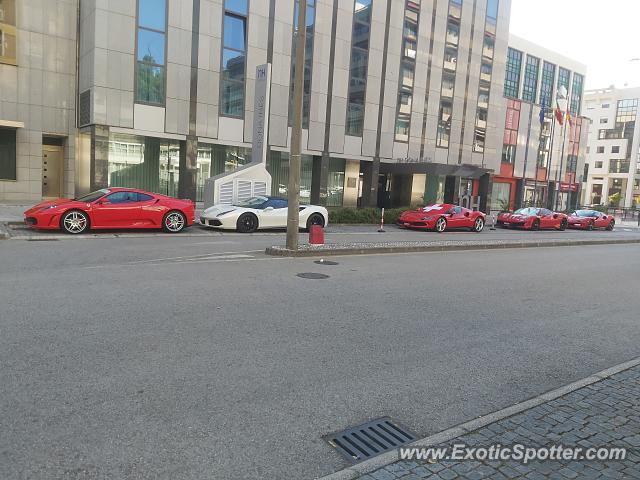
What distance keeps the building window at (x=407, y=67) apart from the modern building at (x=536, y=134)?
44.8ft

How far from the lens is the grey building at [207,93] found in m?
23.9

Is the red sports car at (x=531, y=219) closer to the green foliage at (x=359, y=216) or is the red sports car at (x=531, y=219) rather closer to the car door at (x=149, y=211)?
the green foliage at (x=359, y=216)

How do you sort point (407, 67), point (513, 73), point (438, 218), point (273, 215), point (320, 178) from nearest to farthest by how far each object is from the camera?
point (273, 215), point (438, 218), point (320, 178), point (407, 67), point (513, 73)

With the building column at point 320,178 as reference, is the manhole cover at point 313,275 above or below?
below

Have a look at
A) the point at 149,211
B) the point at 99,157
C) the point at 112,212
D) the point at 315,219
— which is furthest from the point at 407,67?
the point at 112,212

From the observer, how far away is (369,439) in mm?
3682

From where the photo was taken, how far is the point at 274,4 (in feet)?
92.1

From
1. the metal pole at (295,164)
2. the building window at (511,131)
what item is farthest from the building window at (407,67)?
the metal pole at (295,164)

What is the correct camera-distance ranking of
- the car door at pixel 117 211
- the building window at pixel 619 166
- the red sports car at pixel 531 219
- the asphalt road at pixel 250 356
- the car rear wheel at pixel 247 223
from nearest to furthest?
the asphalt road at pixel 250 356
the car door at pixel 117 211
the car rear wheel at pixel 247 223
the red sports car at pixel 531 219
the building window at pixel 619 166

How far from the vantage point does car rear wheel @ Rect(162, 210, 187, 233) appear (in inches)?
628

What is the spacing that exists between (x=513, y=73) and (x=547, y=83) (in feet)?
20.9

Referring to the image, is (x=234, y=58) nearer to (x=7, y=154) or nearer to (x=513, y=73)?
(x=7, y=154)

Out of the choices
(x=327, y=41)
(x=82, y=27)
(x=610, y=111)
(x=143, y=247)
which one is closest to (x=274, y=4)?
(x=327, y=41)

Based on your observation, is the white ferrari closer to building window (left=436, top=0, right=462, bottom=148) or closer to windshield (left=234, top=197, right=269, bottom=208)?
windshield (left=234, top=197, right=269, bottom=208)
